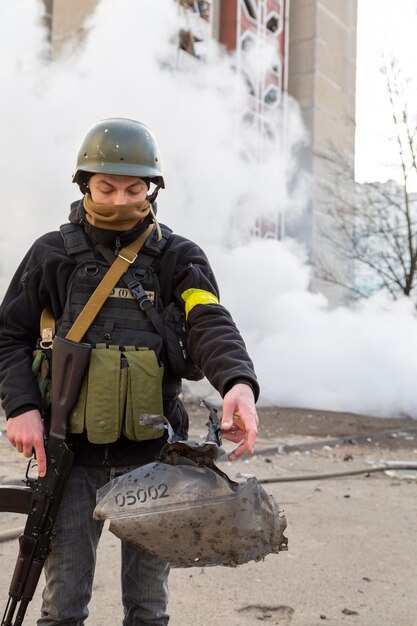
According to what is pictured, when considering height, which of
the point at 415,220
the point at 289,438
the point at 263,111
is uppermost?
the point at 263,111

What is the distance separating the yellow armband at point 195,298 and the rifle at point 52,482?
292 millimetres

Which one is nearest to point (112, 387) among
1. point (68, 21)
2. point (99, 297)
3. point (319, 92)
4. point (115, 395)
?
point (115, 395)

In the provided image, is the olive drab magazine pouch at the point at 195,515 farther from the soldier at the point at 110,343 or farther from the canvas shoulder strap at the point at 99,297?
the canvas shoulder strap at the point at 99,297

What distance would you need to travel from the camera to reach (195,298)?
6.25 feet

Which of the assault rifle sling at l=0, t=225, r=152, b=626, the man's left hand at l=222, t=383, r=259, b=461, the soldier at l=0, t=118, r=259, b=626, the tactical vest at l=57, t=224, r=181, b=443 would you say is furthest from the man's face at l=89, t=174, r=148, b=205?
the man's left hand at l=222, t=383, r=259, b=461

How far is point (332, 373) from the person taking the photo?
1370cm

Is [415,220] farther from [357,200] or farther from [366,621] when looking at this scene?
[366,621]

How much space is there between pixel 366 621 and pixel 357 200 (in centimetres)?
1703

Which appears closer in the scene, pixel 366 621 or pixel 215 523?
pixel 215 523

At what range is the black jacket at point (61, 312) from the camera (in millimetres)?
1824

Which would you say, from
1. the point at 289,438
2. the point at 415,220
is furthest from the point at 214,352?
the point at 415,220

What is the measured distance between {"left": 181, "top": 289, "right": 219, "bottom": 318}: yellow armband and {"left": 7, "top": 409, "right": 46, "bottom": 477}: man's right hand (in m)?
0.49

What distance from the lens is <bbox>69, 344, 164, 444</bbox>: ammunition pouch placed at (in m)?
1.82

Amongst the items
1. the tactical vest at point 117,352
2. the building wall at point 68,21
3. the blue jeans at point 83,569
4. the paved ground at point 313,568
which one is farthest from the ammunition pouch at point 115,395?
the building wall at point 68,21
